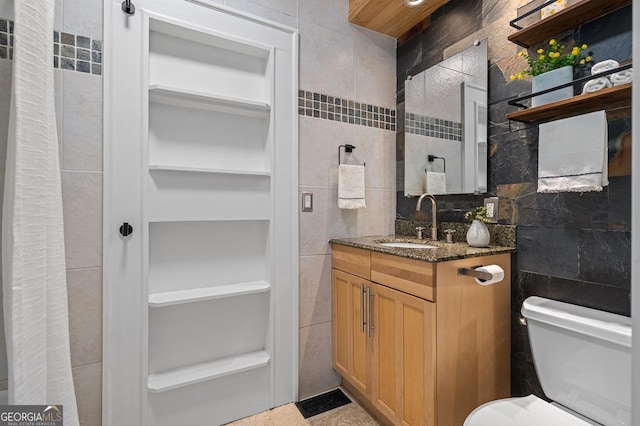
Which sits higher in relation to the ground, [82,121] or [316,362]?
[82,121]

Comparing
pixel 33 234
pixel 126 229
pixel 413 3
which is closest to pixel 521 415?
pixel 33 234

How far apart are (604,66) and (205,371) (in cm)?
212

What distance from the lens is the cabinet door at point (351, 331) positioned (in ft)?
5.20

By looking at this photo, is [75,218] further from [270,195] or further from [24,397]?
[270,195]

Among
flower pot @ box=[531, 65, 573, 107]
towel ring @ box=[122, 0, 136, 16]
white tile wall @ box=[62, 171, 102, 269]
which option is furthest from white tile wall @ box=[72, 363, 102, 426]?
flower pot @ box=[531, 65, 573, 107]

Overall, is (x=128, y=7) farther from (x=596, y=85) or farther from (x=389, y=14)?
(x=596, y=85)

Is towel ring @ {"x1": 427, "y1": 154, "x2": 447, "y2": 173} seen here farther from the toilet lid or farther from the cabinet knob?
the cabinet knob

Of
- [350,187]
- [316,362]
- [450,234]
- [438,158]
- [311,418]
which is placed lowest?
[311,418]

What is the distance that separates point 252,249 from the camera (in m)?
1.73

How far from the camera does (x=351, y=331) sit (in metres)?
1.71

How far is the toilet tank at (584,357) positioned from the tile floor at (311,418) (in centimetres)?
88

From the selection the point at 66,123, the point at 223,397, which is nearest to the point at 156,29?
the point at 66,123

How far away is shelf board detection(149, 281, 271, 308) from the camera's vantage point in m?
1.43

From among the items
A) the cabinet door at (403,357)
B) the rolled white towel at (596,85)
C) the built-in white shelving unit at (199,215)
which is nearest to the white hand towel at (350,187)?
the built-in white shelving unit at (199,215)
